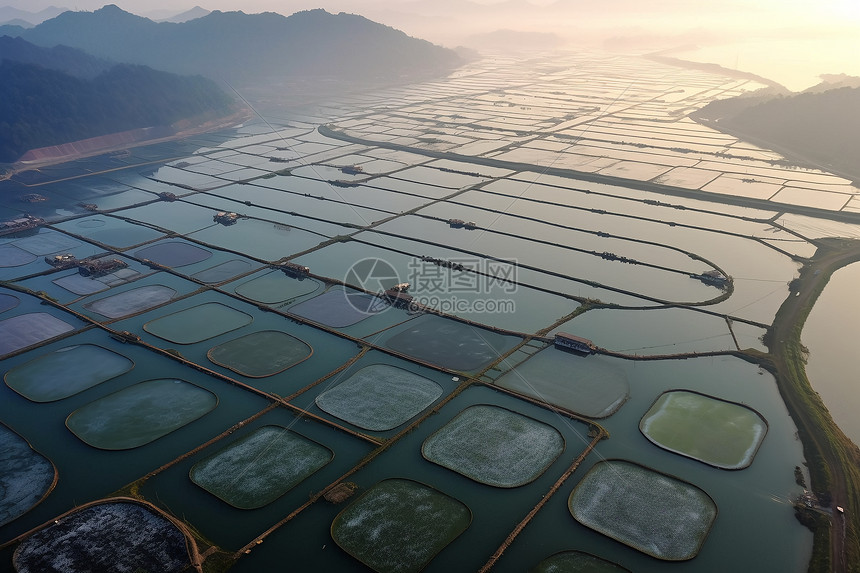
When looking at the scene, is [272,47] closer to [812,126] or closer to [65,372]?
[812,126]

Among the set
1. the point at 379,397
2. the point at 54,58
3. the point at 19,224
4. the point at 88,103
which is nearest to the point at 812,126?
the point at 379,397

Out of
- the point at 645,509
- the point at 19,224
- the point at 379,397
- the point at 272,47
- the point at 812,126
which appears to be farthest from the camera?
the point at 272,47

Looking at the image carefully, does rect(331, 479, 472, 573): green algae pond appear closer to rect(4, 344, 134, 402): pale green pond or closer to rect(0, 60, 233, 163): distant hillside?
rect(4, 344, 134, 402): pale green pond

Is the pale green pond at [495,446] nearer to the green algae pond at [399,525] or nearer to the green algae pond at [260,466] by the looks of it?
the green algae pond at [399,525]

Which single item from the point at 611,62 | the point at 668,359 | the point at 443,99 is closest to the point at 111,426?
the point at 668,359

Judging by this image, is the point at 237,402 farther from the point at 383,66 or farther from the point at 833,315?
the point at 383,66

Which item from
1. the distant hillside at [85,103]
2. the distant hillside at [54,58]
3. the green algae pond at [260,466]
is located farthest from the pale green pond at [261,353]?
the distant hillside at [54,58]

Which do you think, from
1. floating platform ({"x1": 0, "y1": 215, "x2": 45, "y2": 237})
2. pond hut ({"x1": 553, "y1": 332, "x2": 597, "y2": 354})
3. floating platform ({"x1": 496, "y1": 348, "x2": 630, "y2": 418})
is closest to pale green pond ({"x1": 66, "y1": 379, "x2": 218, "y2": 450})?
floating platform ({"x1": 496, "y1": 348, "x2": 630, "y2": 418})
